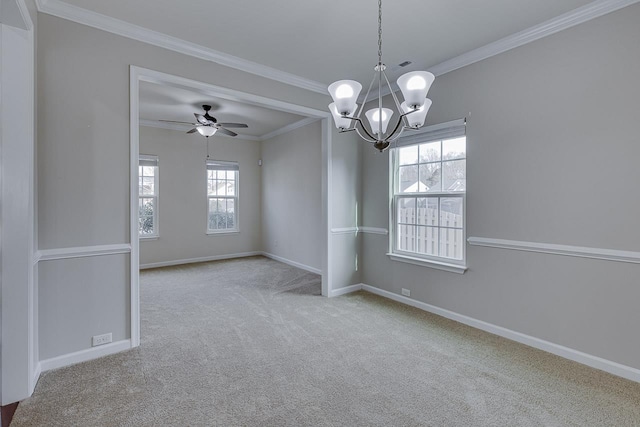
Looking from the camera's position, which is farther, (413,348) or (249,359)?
(413,348)

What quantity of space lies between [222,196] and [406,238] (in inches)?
176

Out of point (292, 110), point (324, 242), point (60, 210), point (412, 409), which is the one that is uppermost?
point (292, 110)

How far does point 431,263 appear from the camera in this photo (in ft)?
11.7

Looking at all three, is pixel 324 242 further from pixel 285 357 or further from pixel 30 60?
pixel 30 60

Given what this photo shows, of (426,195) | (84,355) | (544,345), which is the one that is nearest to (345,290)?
(426,195)

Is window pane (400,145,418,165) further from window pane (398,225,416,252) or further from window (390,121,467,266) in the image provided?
window pane (398,225,416,252)

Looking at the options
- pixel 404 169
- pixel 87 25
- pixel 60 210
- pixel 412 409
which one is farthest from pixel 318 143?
pixel 412 409

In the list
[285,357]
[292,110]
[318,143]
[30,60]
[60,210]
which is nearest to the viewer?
[30,60]

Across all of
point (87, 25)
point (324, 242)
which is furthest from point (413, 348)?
point (87, 25)

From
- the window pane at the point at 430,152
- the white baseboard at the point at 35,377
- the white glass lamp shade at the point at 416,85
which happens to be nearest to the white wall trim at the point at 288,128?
the window pane at the point at 430,152

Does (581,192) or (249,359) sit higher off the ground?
(581,192)

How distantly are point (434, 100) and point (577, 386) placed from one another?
9.57ft

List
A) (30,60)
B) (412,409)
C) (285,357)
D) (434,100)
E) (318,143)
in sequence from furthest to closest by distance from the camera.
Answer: (318,143)
(434,100)
(285,357)
(30,60)
(412,409)

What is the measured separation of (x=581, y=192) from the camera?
2496 mm
